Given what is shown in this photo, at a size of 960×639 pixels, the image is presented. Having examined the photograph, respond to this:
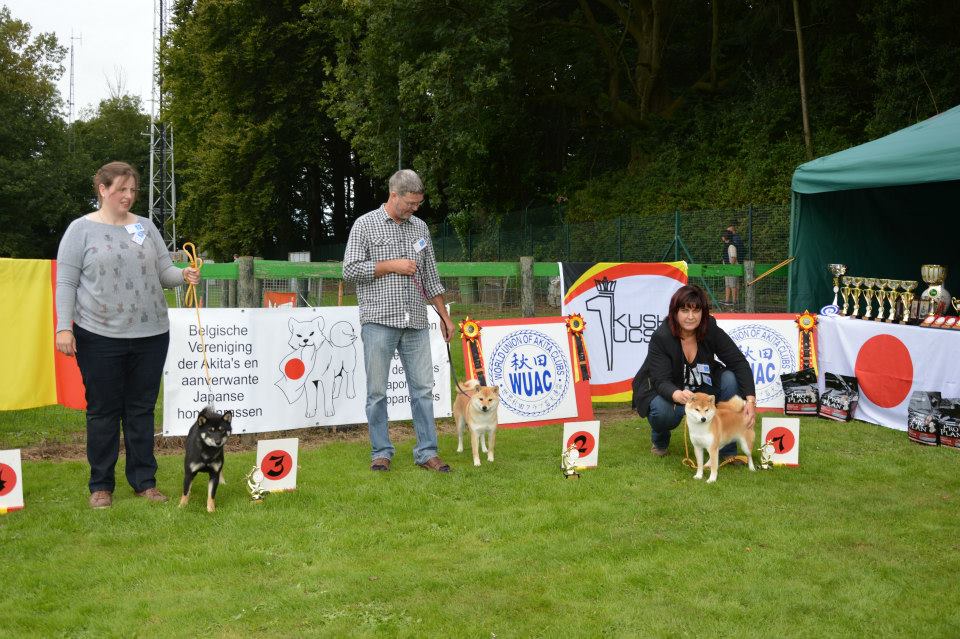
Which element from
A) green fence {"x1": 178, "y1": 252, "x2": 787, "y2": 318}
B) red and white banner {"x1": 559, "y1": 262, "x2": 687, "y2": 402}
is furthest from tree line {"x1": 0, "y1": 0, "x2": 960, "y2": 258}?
red and white banner {"x1": 559, "y1": 262, "x2": 687, "y2": 402}

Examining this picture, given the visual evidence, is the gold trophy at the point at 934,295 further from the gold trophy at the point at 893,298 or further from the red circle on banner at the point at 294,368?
the red circle on banner at the point at 294,368

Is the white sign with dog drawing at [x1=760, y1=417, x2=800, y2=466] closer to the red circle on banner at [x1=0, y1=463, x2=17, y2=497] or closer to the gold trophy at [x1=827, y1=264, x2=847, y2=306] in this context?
the gold trophy at [x1=827, y1=264, x2=847, y2=306]

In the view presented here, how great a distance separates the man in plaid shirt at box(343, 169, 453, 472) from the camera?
16.6 feet

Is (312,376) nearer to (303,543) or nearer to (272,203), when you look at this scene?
(303,543)

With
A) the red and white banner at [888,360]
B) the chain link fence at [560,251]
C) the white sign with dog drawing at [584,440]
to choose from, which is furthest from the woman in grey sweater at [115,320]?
the red and white banner at [888,360]

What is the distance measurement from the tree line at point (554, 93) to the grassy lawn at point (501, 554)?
1243 cm

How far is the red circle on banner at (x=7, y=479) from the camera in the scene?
4.31 meters

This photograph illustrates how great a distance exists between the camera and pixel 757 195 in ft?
54.1

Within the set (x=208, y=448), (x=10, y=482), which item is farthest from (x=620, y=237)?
(x=10, y=482)

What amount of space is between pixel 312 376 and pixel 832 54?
14.7 metres

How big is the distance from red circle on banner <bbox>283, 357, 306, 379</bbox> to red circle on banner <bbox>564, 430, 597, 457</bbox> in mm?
2247

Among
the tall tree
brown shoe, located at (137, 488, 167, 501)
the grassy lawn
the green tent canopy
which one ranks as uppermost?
the tall tree

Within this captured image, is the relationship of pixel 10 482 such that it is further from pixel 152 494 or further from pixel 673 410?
pixel 673 410

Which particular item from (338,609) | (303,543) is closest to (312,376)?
(303,543)
